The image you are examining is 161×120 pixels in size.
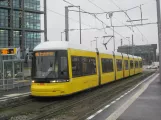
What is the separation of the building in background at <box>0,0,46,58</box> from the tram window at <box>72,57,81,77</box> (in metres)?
52.7

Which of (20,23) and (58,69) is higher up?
(20,23)

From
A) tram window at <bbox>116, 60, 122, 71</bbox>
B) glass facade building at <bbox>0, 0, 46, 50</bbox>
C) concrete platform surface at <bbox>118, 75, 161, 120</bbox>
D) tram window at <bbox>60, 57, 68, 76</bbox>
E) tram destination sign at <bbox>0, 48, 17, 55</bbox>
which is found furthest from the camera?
glass facade building at <bbox>0, 0, 46, 50</bbox>

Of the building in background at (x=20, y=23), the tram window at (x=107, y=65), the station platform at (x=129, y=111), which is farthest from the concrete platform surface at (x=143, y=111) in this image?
the building in background at (x=20, y=23)

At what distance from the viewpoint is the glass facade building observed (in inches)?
2891

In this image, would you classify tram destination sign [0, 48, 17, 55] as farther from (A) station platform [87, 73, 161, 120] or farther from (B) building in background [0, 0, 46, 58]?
(B) building in background [0, 0, 46, 58]

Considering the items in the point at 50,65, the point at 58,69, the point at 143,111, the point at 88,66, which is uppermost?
the point at 50,65

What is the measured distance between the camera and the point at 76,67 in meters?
17.6

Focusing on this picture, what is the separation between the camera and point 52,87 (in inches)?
627

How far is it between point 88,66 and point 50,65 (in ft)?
13.7

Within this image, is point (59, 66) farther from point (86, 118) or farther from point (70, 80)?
point (86, 118)

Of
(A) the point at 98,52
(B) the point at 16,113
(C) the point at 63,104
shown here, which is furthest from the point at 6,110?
(A) the point at 98,52

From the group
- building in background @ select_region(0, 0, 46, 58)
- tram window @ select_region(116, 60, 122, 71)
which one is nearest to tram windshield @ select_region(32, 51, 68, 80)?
tram window @ select_region(116, 60, 122, 71)

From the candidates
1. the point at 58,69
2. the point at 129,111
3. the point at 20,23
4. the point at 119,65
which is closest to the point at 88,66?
the point at 58,69

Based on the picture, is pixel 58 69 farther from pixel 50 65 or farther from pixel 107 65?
pixel 107 65
